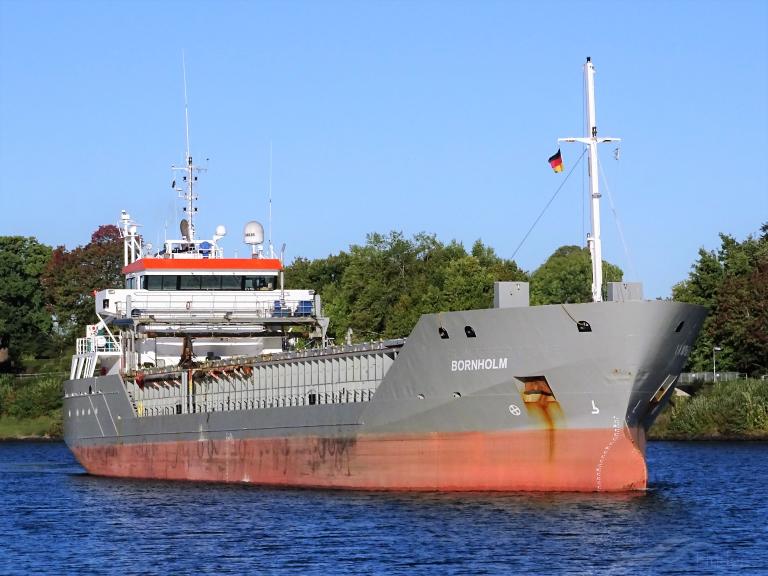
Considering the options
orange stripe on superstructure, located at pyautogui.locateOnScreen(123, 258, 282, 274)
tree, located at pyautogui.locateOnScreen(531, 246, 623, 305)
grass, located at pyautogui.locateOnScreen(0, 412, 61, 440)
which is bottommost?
grass, located at pyautogui.locateOnScreen(0, 412, 61, 440)

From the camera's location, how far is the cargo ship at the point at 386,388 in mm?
37031

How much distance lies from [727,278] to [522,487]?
2153 inches

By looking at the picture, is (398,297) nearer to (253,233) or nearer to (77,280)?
(77,280)

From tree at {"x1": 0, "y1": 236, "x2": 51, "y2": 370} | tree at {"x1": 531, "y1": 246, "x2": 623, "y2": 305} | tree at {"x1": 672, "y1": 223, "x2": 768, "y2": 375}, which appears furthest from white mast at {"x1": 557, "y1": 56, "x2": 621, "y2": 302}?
tree at {"x1": 0, "y1": 236, "x2": 51, "y2": 370}

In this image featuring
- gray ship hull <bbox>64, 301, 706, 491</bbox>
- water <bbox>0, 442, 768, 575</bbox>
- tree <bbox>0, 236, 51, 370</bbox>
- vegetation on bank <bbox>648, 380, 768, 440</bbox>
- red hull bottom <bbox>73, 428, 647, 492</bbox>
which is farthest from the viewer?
tree <bbox>0, 236, 51, 370</bbox>

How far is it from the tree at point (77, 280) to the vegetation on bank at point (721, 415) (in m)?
65.0

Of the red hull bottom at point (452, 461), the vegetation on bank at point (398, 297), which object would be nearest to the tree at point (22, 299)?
the vegetation on bank at point (398, 297)

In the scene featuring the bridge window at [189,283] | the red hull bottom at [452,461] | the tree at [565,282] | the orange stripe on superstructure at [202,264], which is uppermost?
the tree at [565,282]

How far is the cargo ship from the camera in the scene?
37.0 m

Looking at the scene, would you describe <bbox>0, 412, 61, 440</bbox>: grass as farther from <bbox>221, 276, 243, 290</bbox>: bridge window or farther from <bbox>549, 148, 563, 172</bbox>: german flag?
<bbox>549, 148, 563, 172</bbox>: german flag

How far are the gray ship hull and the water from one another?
0.86 metres

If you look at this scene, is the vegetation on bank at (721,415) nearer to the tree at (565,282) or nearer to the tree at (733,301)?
the tree at (733,301)

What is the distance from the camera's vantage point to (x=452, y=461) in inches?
1539

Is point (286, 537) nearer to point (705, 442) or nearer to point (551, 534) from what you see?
point (551, 534)
